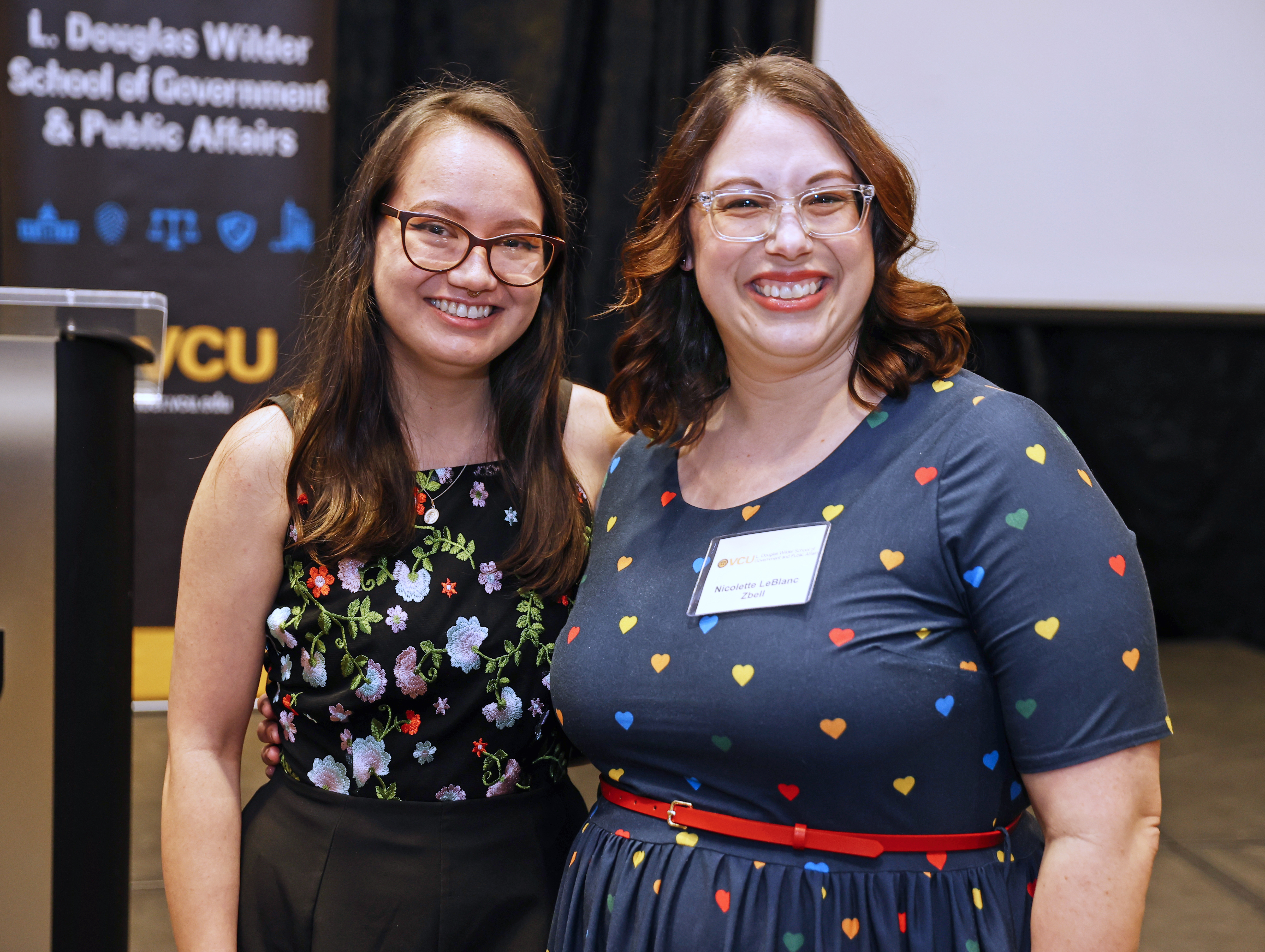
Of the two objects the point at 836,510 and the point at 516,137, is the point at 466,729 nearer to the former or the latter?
the point at 836,510

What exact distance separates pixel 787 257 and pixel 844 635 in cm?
43

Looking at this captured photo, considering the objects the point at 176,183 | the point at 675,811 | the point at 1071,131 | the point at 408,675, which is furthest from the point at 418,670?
the point at 1071,131

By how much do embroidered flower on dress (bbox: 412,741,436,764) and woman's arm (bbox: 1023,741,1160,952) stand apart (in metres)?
0.69

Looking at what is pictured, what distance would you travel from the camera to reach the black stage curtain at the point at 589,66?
3.79 meters

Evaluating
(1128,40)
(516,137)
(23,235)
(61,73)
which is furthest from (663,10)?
(516,137)

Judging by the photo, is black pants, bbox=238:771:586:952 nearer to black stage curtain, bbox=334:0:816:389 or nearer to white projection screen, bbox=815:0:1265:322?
black stage curtain, bbox=334:0:816:389

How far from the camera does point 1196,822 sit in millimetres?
2875

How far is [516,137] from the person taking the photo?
4.53 feet

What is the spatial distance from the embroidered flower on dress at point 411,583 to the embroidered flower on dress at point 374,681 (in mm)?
88

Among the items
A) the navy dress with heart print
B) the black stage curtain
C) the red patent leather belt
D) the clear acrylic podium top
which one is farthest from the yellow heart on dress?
the black stage curtain

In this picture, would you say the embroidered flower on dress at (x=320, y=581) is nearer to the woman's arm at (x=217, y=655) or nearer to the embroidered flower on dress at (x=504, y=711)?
the woman's arm at (x=217, y=655)

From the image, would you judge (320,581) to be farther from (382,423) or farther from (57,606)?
(57,606)

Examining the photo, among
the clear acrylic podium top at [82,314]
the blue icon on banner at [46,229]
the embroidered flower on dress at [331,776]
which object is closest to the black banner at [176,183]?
the blue icon on banner at [46,229]

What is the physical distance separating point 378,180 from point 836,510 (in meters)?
0.74
